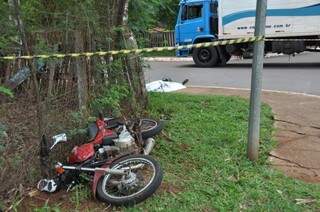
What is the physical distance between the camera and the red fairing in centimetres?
A: 415

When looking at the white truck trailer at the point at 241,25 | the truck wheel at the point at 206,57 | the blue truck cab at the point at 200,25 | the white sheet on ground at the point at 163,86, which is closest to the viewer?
the white sheet on ground at the point at 163,86

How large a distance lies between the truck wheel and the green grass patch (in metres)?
11.7

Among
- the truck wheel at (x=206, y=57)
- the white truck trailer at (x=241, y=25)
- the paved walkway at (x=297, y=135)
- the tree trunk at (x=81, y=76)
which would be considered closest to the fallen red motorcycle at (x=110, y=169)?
the tree trunk at (x=81, y=76)

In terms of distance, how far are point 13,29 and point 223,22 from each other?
14.3m

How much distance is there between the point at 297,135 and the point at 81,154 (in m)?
3.03

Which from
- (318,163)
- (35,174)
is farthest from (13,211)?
(318,163)

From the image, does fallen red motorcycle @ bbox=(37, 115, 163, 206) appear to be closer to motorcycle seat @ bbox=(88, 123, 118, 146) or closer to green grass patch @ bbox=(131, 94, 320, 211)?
motorcycle seat @ bbox=(88, 123, 118, 146)

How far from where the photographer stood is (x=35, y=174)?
418 cm

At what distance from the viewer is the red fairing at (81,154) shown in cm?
415

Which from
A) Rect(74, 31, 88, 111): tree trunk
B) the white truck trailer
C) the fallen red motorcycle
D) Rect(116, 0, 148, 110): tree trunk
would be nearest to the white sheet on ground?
Rect(116, 0, 148, 110): tree trunk

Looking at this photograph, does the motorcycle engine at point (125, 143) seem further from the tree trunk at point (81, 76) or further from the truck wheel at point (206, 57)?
the truck wheel at point (206, 57)

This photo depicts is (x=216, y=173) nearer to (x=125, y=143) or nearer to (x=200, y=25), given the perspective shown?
(x=125, y=143)

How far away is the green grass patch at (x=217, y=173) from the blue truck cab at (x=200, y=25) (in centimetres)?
1178

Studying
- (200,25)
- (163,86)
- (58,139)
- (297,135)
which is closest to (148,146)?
(58,139)
